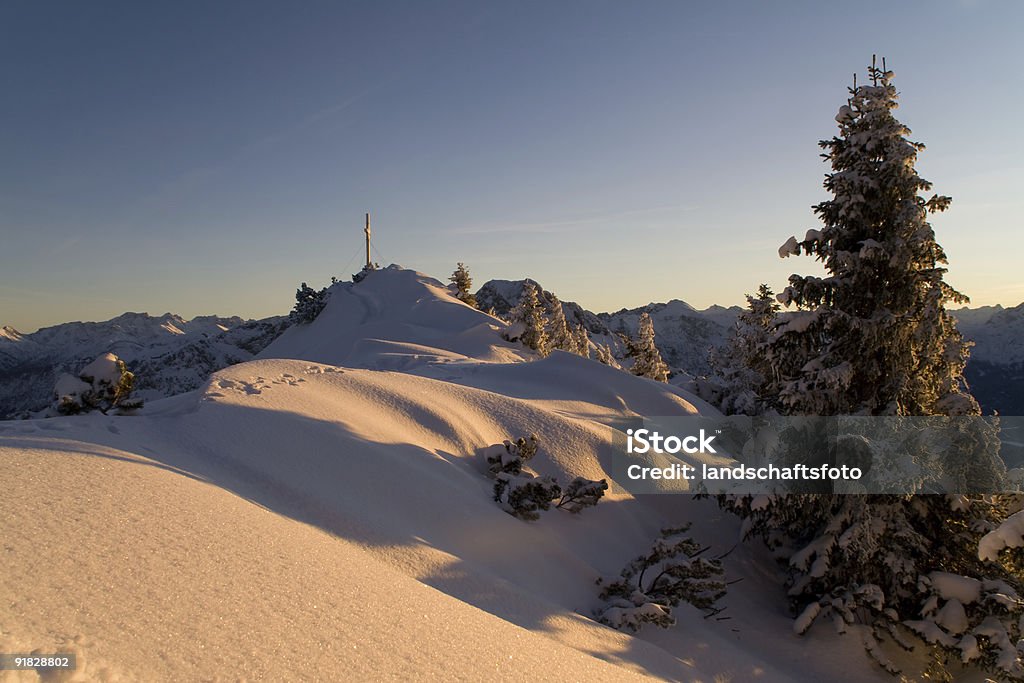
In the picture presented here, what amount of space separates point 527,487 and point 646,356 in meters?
31.4

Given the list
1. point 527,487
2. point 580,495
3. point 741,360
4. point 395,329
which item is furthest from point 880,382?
point 395,329

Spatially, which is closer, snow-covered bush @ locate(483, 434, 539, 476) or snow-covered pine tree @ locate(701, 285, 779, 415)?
snow-covered bush @ locate(483, 434, 539, 476)

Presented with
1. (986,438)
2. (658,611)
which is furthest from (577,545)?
(986,438)

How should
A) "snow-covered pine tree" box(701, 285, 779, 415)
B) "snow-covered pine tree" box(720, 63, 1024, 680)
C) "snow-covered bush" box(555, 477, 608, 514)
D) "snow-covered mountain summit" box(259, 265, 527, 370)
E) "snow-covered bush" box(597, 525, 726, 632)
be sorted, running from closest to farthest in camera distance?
"snow-covered bush" box(597, 525, 726, 632)
"snow-covered pine tree" box(720, 63, 1024, 680)
"snow-covered bush" box(555, 477, 608, 514)
"snow-covered pine tree" box(701, 285, 779, 415)
"snow-covered mountain summit" box(259, 265, 527, 370)

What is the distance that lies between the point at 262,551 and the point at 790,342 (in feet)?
29.2

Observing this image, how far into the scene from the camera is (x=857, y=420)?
367 inches

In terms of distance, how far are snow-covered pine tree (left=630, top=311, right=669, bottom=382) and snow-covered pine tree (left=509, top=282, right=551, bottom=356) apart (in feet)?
21.0

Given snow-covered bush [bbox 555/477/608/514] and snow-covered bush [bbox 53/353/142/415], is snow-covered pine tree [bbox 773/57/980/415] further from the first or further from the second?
snow-covered bush [bbox 53/353/142/415]

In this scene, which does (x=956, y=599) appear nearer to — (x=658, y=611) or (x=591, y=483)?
(x=658, y=611)

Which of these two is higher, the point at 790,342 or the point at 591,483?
the point at 790,342

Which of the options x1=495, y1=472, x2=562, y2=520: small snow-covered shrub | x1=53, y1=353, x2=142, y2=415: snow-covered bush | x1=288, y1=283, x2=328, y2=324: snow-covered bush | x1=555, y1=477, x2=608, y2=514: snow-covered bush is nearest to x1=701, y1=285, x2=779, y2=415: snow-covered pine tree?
x1=555, y1=477, x2=608, y2=514: snow-covered bush

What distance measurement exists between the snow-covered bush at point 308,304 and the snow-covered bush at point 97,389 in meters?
33.2

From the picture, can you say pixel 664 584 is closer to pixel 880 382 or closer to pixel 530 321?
pixel 880 382

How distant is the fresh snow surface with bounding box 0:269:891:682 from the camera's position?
12.3 feet
